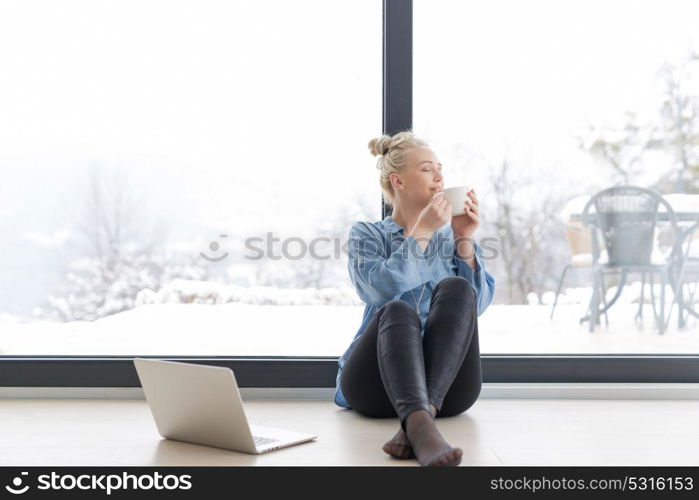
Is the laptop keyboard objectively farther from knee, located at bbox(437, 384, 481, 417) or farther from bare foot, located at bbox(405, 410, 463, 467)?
knee, located at bbox(437, 384, 481, 417)

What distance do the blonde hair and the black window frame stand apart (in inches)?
10.3

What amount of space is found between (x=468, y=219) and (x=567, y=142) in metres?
0.70

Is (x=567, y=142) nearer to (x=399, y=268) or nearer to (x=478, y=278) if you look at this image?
(x=478, y=278)

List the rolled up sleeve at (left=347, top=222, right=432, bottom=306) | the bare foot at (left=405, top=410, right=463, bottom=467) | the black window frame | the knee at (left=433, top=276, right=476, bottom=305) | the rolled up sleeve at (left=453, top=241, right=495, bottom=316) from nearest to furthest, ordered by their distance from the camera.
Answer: the bare foot at (left=405, top=410, right=463, bottom=467) < the knee at (left=433, top=276, right=476, bottom=305) < the rolled up sleeve at (left=347, top=222, right=432, bottom=306) < the rolled up sleeve at (left=453, top=241, right=495, bottom=316) < the black window frame

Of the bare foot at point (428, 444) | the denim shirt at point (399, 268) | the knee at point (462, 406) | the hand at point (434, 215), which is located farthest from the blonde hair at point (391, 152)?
the bare foot at point (428, 444)

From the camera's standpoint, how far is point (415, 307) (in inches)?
85.5

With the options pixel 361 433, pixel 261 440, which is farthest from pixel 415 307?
pixel 261 440

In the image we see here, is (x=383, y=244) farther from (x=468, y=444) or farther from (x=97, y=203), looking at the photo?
(x=97, y=203)

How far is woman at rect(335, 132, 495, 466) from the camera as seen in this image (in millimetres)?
1724

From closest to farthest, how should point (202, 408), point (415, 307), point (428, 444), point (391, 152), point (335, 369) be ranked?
point (428, 444)
point (202, 408)
point (415, 307)
point (391, 152)
point (335, 369)

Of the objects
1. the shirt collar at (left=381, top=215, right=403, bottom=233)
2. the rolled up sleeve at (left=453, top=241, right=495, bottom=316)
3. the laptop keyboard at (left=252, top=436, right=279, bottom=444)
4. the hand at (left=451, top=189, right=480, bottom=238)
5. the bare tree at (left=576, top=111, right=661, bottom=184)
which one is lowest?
the laptop keyboard at (left=252, top=436, right=279, bottom=444)

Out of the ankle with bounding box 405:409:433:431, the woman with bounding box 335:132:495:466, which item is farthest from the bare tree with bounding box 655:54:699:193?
the ankle with bounding box 405:409:433:431

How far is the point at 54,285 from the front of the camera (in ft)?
8.62

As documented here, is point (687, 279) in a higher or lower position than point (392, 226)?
lower
